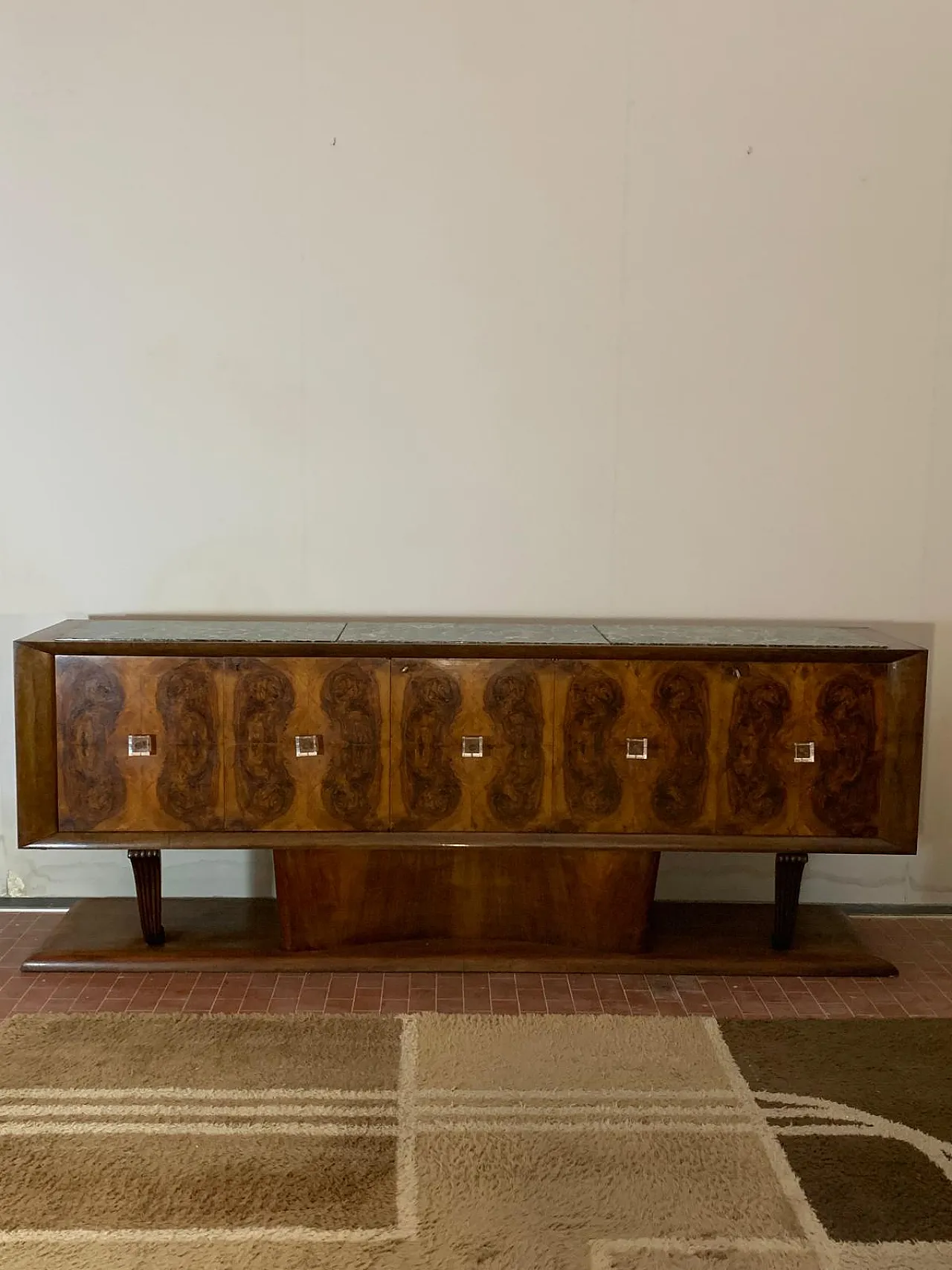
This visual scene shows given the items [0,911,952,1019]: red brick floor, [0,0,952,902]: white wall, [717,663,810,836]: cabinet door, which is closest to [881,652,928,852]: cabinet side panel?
[717,663,810,836]: cabinet door

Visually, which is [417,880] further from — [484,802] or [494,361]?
[494,361]

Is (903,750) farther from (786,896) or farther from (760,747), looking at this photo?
(786,896)

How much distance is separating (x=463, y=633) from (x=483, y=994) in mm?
841

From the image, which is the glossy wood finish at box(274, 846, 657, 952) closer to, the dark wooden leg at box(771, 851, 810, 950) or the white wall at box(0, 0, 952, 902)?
the dark wooden leg at box(771, 851, 810, 950)

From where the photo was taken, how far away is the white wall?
3080 mm

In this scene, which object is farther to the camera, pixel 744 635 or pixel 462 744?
pixel 744 635

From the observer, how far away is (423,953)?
289cm

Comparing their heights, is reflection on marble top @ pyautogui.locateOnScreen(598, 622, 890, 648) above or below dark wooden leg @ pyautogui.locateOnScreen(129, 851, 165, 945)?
above

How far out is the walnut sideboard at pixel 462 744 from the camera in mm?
2740

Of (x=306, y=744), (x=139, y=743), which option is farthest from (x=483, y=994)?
(x=139, y=743)

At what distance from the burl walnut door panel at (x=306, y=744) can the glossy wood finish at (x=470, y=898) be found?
136 millimetres

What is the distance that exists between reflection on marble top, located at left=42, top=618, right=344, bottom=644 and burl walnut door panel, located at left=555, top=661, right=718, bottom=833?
1.98 ft

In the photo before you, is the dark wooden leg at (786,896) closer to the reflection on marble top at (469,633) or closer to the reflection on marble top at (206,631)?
the reflection on marble top at (469,633)


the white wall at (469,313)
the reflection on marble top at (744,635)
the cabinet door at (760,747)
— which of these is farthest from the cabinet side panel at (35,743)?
the cabinet door at (760,747)
